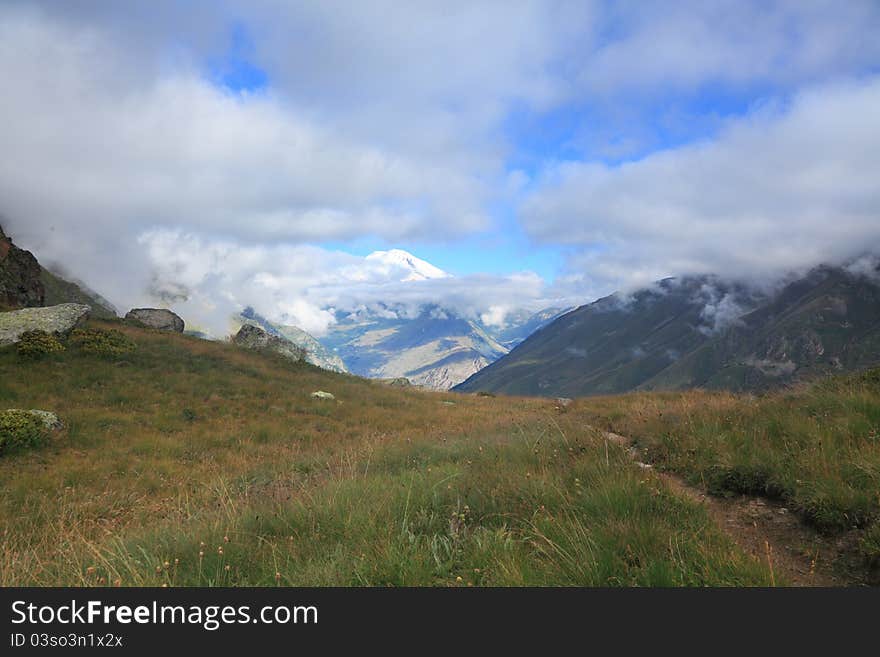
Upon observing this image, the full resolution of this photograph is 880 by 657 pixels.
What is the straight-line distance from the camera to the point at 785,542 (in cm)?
480

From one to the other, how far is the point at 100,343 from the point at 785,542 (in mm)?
30654

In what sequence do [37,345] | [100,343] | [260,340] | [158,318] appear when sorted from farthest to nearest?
[260,340] < [158,318] < [100,343] < [37,345]

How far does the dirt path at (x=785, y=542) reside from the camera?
4043 mm

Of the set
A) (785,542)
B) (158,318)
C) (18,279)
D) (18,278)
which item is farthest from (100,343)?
(785,542)

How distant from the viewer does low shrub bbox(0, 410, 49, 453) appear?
42.5 feet

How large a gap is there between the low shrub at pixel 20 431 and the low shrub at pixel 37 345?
32.7 feet

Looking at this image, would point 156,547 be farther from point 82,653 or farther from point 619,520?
point 619,520

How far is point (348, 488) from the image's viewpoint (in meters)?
6.21

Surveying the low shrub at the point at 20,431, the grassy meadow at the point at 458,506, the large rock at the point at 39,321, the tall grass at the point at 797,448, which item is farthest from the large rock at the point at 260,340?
Result: the tall grass at the point at 797,448

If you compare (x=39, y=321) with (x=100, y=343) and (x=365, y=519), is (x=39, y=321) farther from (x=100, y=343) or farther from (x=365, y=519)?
(x=365, y=519)

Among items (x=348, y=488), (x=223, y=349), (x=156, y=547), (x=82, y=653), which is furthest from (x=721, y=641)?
(x=223, y=349)

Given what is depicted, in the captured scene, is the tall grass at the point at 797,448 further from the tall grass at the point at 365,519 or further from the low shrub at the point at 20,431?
the low shrub at the point at 20,431

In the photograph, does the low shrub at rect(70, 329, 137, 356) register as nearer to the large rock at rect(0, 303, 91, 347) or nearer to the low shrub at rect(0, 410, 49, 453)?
the large rock at rect(0, 303, 91, 347)

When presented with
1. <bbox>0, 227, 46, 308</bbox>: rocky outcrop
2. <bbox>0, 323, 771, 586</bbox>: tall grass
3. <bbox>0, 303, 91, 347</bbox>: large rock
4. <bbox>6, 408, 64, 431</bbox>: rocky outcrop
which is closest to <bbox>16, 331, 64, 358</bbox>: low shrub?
<bbox>0, 303, 91, 347</bbox>: large rock
